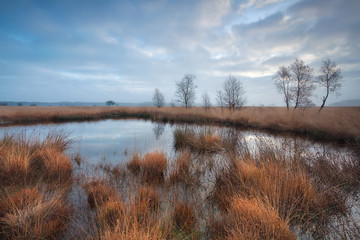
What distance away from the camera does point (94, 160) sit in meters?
6.10

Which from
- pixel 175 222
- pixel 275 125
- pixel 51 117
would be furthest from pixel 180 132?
pixel 51 117

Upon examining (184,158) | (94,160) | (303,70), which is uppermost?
(303,70)

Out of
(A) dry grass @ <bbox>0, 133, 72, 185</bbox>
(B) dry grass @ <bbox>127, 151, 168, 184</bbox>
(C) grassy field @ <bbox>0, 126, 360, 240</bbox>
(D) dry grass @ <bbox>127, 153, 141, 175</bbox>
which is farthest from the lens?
(D) dry grass @ <bbox>127, 153, 141, 175</bbox>

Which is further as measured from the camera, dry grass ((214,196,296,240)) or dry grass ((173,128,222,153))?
dry grass ((173,128,222,153))

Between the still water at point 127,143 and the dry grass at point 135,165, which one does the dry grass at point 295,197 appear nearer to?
the still water at point 127,143

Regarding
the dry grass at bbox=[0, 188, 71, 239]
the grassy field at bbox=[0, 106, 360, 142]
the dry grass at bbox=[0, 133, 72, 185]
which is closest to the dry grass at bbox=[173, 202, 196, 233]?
the dry grass at bbox=[0, 188, 71, 239]

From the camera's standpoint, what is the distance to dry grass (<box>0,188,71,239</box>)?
2.11m

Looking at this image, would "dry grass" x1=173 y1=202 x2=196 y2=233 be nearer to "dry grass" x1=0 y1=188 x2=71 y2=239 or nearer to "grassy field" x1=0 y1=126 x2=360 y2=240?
"grassy field" x1=0 y1=126 x2=360 y2=240

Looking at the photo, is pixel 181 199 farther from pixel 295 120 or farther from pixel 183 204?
pixel 295 120

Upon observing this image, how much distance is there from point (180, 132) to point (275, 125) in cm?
908

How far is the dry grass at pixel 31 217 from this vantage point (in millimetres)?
2105

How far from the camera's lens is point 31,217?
7.54 ft

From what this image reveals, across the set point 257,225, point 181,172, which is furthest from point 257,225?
point 181,172

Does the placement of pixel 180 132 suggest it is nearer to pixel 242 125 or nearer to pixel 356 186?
pixel 356 186
